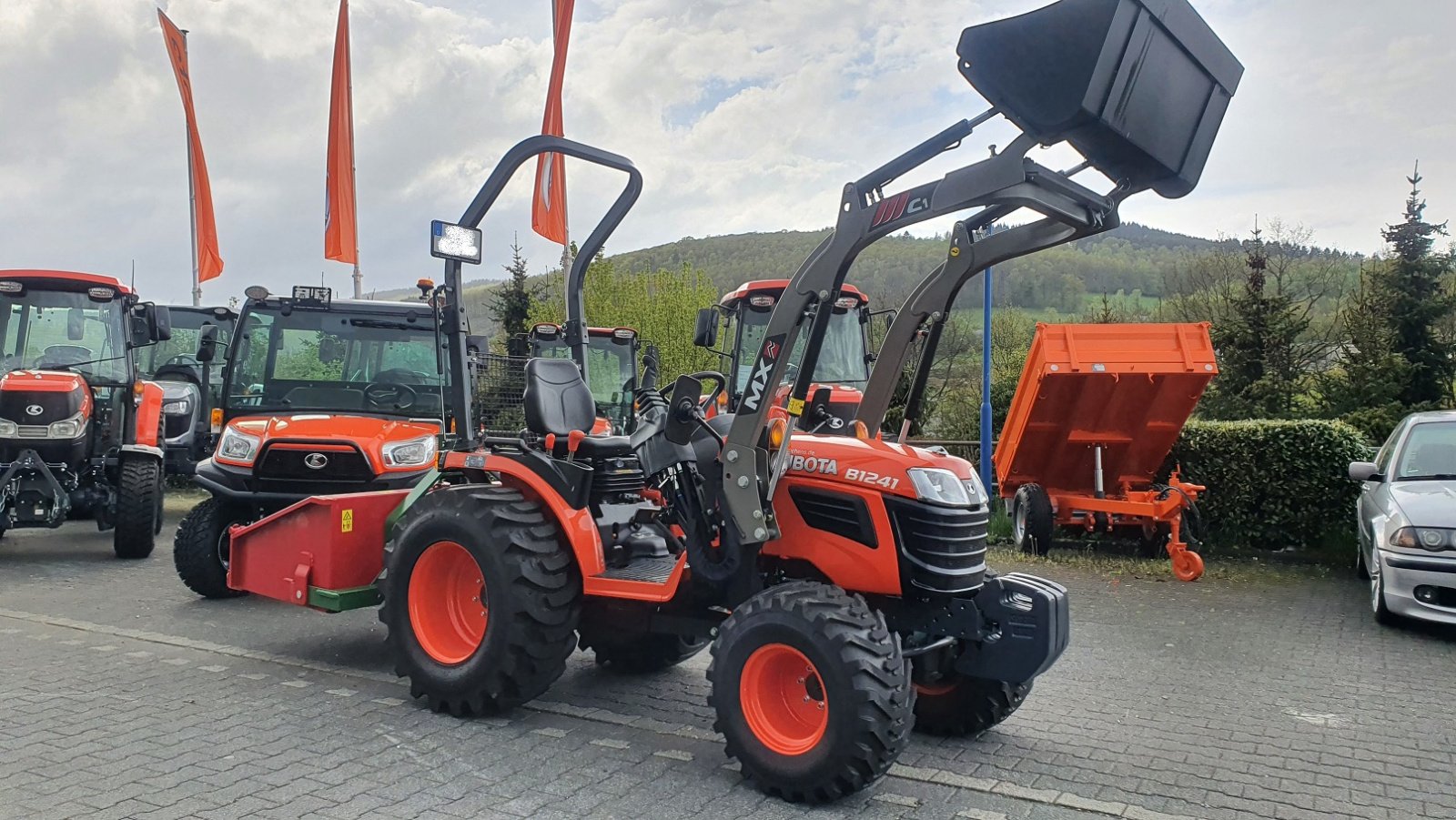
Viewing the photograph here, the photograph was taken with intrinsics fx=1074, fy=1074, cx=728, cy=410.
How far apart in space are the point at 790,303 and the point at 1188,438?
26.9ft

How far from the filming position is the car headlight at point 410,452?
7.79m

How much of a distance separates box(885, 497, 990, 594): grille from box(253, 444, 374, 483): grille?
15.2 feet

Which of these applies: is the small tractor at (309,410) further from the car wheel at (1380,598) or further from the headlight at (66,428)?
the car wheel at (1380,598)

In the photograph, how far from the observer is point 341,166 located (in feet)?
61.7

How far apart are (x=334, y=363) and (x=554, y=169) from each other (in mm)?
11105

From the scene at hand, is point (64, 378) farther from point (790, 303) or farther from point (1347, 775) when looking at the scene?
point (1347, 775)

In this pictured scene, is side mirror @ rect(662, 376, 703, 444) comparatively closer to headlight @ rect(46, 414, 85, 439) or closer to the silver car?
the silver car

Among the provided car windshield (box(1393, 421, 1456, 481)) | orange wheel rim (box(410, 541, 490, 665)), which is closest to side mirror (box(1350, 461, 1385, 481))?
car windshield (box(1393, 421, 1456, 481))

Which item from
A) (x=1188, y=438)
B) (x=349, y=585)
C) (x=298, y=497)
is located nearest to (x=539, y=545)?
(x=349, y=585)

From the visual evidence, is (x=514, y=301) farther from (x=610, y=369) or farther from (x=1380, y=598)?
(x=1380, y=598)

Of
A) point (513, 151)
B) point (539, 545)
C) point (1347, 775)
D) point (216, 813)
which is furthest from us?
point (513, 151)

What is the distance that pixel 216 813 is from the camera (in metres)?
3.94

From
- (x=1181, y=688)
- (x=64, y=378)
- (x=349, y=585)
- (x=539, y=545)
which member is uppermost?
Result: (x=64, y=378)

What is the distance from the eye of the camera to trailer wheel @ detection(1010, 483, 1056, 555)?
10617mm
